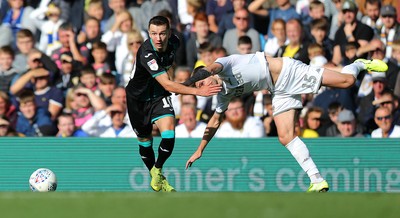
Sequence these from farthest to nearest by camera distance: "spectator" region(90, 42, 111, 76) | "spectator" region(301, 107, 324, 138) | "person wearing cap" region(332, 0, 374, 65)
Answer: "spectator" region(90, 42, 111, 76), "person wearing cap" region(332, 0, 374, 65), "spectator" region(301, 107, 324, 138)

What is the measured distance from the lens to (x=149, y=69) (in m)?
12.0

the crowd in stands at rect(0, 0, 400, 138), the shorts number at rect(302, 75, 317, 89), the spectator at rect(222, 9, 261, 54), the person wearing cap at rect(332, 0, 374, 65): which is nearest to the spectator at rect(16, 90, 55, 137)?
the crowd in stands at rect(0, 0, 400, 138)

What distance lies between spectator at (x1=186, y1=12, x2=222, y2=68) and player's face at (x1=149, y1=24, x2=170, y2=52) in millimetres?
4790

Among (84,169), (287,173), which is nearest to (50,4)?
(84,169)

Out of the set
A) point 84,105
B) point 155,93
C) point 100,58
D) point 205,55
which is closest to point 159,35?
point 155,93

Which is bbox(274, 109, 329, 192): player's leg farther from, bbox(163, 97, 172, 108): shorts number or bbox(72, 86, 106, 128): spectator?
bbox(72, 86, 106, 128): spectator

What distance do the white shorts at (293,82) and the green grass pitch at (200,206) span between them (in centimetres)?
479

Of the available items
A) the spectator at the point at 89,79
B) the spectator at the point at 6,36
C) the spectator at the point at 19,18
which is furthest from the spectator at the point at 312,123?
the spectator at the point at 6,36

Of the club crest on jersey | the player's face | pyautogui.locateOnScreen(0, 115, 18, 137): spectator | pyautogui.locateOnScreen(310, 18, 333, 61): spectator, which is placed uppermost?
Answer: the player's face

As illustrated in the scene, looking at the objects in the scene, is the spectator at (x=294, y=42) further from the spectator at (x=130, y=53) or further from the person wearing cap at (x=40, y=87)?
the person wearing cap at (x=40, y=87)

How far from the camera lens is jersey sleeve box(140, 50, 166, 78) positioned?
12.0 m

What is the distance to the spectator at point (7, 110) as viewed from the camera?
16438 mm

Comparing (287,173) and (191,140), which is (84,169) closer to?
(191,140)

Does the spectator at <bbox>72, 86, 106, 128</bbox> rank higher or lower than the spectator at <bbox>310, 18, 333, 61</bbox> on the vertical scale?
lower
